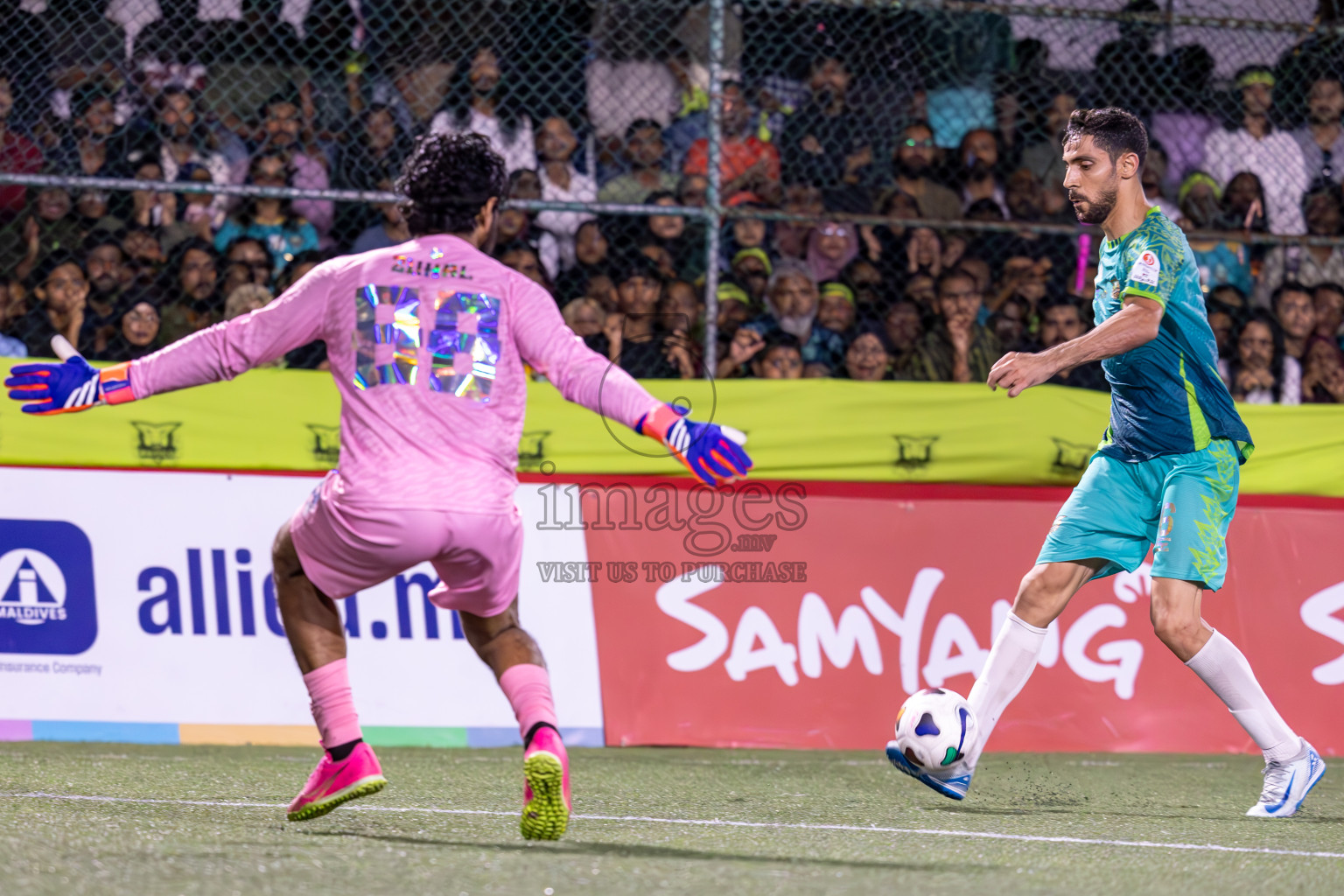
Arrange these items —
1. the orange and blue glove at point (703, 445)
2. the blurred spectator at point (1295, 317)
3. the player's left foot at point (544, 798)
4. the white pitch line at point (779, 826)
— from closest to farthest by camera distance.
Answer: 1. the orange and blue glove at point (703, 445)
2. the player's left foot at point (544, 798)
3. the white pitch line at point (779, 826)
4. the blurred spectator at point (1295, 317)

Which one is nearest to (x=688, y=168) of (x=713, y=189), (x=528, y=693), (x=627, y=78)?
(x=627, y=78)

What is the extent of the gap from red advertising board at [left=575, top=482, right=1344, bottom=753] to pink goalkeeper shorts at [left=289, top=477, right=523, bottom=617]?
274cm

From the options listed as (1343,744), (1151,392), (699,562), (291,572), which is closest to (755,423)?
(699,562)

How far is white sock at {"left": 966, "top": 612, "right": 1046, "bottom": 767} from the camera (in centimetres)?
450

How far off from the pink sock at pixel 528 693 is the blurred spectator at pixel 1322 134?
6347mm

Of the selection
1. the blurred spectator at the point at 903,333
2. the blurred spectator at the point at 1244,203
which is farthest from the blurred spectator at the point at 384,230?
the blurred spectator at the point at 1244,203

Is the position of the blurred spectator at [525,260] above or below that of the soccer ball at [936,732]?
above

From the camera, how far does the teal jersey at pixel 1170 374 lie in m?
4.42

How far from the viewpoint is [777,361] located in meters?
7.22

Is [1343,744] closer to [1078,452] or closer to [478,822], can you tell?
[1078,452]

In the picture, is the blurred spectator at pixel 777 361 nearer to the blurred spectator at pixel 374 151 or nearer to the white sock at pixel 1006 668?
the blurred spectator at pixel 374 151

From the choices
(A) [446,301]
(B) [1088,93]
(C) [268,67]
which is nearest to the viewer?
(A) [446,301]

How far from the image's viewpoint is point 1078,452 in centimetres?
664

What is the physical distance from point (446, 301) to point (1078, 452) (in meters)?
3.97
